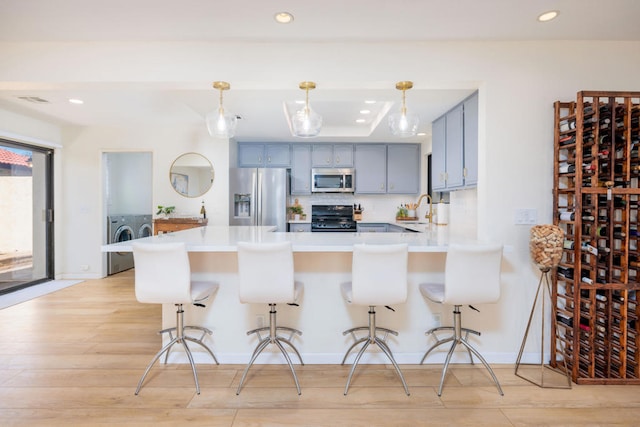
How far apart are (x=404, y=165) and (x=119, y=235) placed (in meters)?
4.76

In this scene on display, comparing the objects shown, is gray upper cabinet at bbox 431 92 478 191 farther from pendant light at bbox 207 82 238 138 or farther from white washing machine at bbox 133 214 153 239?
white washing machine at bbox 133 214 153 239

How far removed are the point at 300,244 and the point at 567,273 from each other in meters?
1.81

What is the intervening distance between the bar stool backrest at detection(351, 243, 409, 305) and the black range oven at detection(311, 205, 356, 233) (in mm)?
3456

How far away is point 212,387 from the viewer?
215 centimetres

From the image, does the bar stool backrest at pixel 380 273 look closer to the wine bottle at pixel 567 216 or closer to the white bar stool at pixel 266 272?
the white bar stool at pixel 266 272

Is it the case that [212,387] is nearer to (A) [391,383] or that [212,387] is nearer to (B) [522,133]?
(A) [391,383]

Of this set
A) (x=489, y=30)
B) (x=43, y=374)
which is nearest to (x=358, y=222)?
(x=489, y=30)

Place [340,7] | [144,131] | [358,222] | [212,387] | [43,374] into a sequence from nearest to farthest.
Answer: [340,7] → [212,387] → [43,374] → [144,131] → [358,222]

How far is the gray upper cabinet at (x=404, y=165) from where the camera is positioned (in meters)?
5.43

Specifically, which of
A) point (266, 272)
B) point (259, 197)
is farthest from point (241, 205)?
point (266, 272)

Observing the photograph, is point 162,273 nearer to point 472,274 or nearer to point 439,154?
point 472,274

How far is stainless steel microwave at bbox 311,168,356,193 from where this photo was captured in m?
5.38

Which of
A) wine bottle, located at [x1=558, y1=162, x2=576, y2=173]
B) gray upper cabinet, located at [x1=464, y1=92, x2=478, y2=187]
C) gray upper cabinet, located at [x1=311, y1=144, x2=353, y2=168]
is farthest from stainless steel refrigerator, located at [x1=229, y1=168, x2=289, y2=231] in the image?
wine bottle, located at [x1=558, y1=162, x2=576, y2=173]

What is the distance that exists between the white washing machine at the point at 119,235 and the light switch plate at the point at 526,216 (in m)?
5.49
